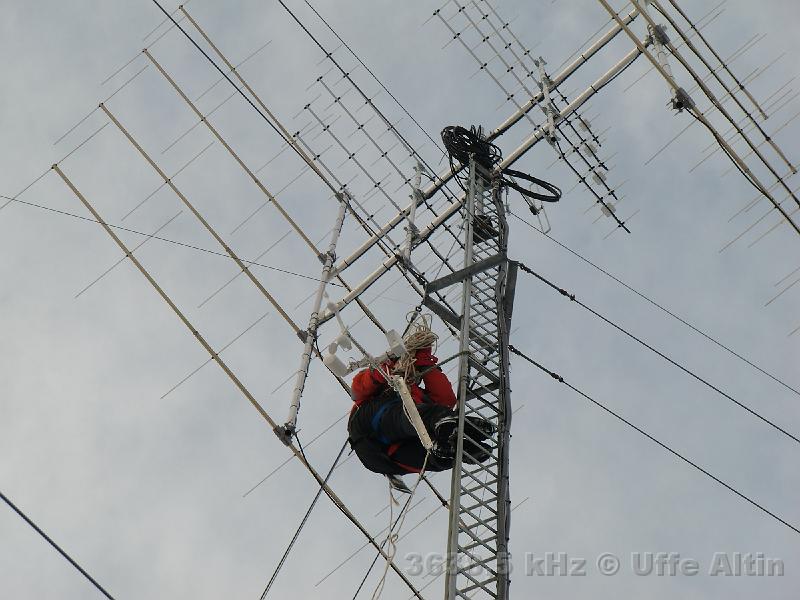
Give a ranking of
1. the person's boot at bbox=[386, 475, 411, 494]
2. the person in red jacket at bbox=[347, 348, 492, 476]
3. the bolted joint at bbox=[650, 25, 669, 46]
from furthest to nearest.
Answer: the bolted joint at bbox=[650, 25, 669, 46] → the person's boot at bbox=[386, 475, 411, 494] → the person in red jacket at bbox=[347, 348, 492, 476]

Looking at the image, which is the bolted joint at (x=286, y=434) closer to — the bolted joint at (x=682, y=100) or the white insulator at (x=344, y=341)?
the white insulator at (x=344, y=341)

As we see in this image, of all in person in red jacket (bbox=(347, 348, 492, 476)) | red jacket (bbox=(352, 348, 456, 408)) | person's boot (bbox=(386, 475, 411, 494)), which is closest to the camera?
person in red jacket (bbox=(347, 348, 492, 476))

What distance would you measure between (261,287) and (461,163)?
2846 mm

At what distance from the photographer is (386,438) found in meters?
9.64

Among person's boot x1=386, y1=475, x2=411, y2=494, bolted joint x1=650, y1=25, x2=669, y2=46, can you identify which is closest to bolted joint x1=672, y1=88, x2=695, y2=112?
bolted joint x1=650, y1=25, x2=669, y2=46

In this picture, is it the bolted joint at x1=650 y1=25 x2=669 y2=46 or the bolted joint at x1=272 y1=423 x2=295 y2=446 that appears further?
the bolted joint at x1=650 y1=25 x2=669 y2=46

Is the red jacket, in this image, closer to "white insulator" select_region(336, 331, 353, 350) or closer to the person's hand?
the person's hand

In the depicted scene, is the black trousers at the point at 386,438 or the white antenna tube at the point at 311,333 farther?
the white antenna tube at the point at 311,333

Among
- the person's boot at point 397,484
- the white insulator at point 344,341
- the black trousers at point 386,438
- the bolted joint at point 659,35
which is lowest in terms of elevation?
the person's boot at point 397,484

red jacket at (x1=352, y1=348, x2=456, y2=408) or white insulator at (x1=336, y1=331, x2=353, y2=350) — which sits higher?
white insulator at (x1=336, y1=331, x2=353, y2=350)

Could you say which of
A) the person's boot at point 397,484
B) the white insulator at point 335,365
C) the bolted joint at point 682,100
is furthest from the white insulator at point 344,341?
the bolted joint at point 682,100

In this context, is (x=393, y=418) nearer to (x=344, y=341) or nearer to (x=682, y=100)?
(x=344, y=341)

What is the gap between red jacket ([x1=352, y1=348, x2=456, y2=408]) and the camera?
9.35 meters

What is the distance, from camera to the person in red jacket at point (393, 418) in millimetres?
9234
